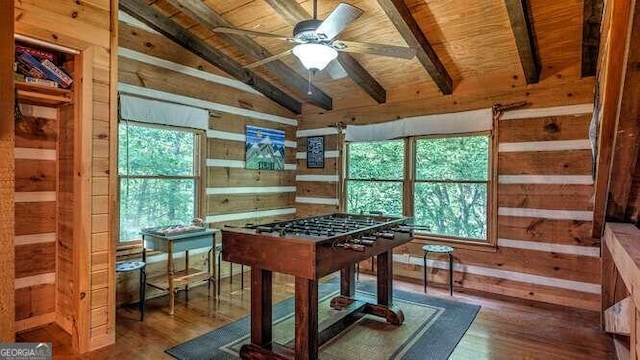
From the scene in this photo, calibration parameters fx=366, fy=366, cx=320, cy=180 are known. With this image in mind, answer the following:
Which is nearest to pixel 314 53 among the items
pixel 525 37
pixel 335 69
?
pixel 335 69

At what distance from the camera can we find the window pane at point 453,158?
4402mm

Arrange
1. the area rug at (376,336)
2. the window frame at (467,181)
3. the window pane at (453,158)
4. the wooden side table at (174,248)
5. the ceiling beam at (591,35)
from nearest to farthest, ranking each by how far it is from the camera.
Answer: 1. the area rug at (376,336)
2. the ceiling beam at (591,35)
3. the wooden side table at (174,248)
4. the window frame at (467,181)
5. the window pane at (453,158)

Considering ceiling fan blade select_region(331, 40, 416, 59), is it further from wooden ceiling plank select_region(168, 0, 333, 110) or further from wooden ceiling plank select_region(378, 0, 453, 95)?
wooden ceiling plank select_region(168, 0, 333, 110)

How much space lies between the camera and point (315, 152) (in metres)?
5.70

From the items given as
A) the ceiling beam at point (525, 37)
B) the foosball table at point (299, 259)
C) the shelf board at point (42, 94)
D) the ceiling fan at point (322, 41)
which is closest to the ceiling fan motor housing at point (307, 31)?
the ceiling fan at point (322, 41)

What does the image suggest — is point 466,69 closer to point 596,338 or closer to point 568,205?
point 568,205

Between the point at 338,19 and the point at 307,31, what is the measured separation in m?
0.26

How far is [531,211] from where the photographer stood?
4.05 metres

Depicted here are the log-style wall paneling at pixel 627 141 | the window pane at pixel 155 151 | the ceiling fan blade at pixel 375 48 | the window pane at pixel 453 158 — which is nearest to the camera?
the log-style wall paneling at pixel 627 141

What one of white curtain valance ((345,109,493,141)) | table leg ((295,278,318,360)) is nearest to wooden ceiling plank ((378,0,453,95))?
white curtain valance ((345,109,493,141))

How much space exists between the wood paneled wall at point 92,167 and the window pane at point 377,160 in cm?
331

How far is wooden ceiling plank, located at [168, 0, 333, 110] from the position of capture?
3.58 metres

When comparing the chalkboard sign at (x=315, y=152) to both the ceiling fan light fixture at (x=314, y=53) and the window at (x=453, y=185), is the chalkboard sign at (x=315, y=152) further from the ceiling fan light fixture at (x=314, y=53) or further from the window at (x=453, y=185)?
the ceiling fan light fixture at (x=314, y=53)

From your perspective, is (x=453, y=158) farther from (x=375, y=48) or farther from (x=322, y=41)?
(x=322, y=41)
